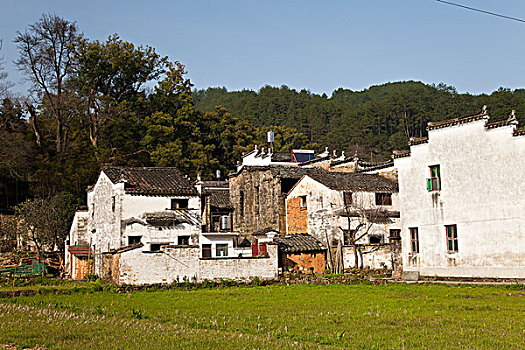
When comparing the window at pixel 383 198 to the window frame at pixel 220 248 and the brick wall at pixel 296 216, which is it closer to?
the brick wall at pixel 296 216

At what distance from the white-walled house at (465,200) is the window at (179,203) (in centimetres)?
1225

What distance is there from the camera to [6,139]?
4316 cm

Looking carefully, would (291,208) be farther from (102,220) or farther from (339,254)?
(102,220)

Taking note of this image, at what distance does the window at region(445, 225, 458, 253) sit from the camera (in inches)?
1046

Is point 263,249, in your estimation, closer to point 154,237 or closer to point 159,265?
point 159,265

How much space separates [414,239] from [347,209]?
6.23 metres

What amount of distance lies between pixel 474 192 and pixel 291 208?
1456cm

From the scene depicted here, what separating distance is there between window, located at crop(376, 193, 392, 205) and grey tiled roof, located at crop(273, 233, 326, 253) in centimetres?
474

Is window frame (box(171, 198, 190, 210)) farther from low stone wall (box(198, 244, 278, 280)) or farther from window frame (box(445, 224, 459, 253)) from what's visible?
window frame (box(445, 224, 459, 253))

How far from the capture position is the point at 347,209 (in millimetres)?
34094

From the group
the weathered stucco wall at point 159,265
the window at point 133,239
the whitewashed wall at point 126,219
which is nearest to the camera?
the weathered stucco wall at point 159,265

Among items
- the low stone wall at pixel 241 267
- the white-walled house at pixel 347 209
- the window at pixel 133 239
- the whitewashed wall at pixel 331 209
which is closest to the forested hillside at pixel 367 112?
the white-walled house at pixel 347 209

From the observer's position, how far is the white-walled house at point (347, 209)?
34.7 m

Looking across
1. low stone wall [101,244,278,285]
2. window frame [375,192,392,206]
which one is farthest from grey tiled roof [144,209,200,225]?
window frame [375,192,392,206]
